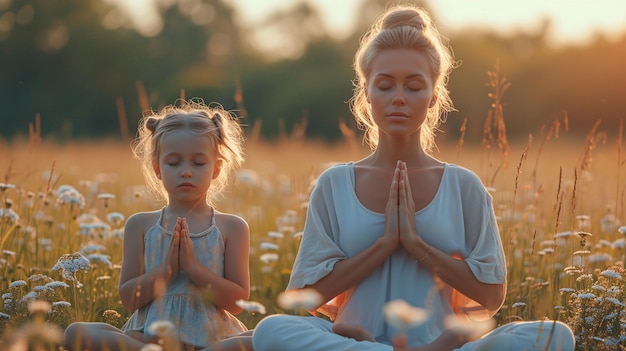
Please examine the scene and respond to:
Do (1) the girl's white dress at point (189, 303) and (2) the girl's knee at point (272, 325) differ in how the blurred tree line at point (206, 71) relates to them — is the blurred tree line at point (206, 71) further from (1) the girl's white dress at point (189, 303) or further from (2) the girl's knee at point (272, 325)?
(2) the girl's knee at point (272, 325)

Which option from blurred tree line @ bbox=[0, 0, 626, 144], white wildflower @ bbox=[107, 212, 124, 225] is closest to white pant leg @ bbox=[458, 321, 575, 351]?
white wildflower @ bbox=[107, 212, 124, 225]

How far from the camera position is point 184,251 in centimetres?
411

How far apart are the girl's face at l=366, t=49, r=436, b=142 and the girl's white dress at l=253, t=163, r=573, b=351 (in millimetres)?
333

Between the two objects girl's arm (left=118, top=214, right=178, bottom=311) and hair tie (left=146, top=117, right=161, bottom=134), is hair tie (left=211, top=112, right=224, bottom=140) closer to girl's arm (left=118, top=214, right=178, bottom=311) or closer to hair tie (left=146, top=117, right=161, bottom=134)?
hair tie (left=146, top=117, right=161, bottom=134)

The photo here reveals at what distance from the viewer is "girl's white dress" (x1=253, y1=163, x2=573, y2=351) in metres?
4.05

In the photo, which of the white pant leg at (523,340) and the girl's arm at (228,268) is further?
the girl's arm at (228,268)

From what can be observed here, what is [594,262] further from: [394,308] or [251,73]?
[251,73]

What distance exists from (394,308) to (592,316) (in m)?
2.12

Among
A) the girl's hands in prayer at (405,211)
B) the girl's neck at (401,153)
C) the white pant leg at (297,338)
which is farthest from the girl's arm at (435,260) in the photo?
the white pant leg at (297,338)

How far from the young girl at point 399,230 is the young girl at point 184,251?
1.11ft

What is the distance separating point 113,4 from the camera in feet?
150

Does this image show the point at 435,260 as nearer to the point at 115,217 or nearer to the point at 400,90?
the point at 400,90

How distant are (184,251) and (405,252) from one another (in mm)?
927

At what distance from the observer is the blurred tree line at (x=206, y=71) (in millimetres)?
31531
